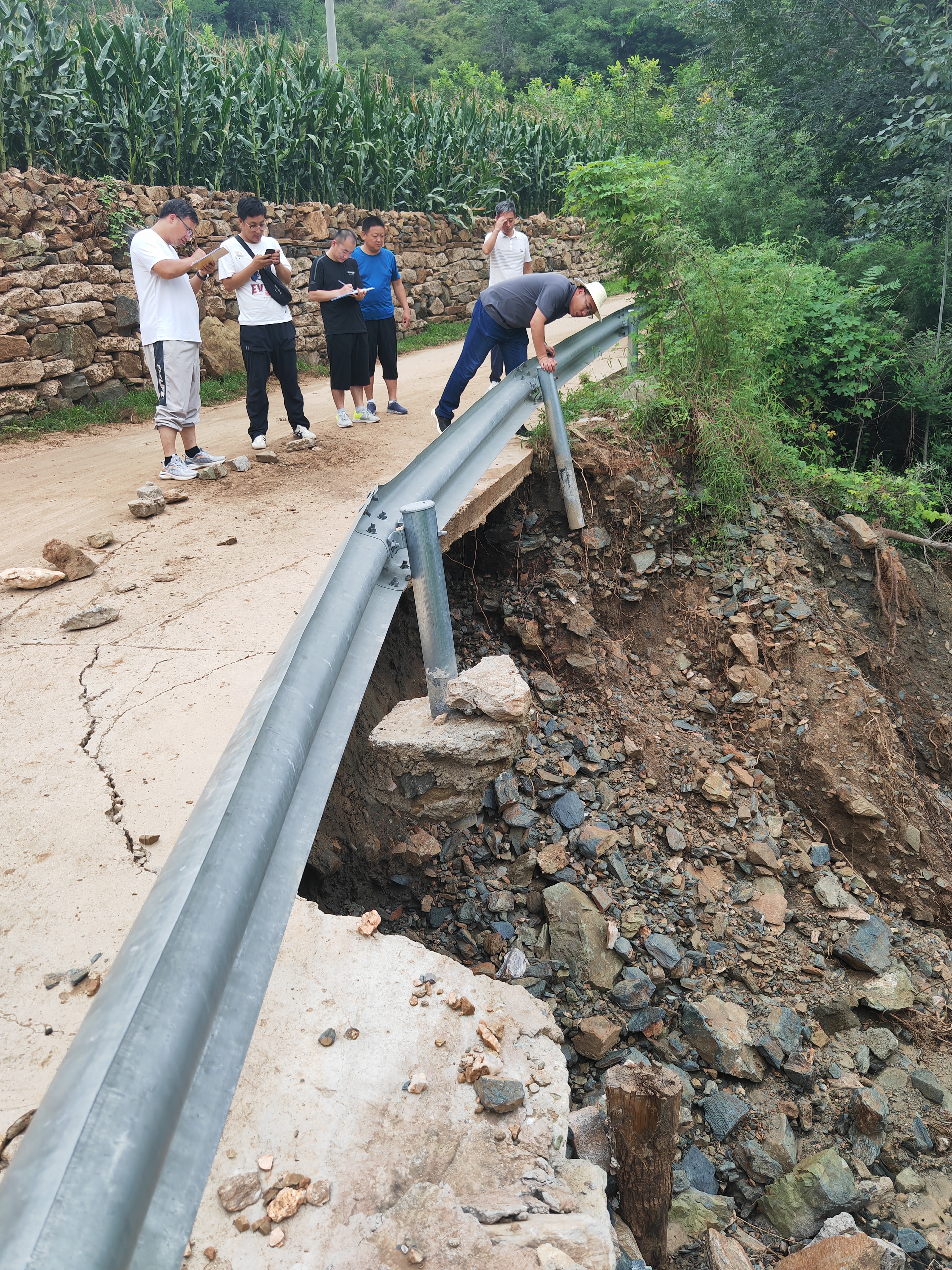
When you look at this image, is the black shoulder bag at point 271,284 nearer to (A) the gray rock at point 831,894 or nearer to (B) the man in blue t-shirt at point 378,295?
(B) the man in blue t-shirt at point 378,295

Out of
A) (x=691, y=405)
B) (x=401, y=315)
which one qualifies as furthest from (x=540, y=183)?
(x=691, y=405)

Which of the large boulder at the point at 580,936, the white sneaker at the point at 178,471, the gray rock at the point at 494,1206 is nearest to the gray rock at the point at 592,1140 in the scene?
the gray rock at the point at 494,1206

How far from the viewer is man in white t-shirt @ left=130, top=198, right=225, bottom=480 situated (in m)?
5.78

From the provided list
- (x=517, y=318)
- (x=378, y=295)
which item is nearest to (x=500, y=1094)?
(x=517, y=318)

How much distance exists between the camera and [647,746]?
475 centimetres

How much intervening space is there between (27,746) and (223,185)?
11.0 m

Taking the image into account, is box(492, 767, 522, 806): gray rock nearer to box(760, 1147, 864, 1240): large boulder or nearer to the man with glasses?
box(760, 1147, 864, 1240): large boulder

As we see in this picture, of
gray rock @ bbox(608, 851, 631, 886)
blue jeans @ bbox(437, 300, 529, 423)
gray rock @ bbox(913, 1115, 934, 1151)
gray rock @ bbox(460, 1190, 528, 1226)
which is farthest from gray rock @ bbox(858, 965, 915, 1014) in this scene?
blue jeans @ bbox(437, 300, 529, 423)

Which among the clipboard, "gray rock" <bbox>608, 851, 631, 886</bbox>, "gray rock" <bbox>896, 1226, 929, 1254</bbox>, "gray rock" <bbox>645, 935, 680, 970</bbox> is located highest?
the clipboard

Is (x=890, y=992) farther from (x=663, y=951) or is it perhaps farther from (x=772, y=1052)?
(x=663, y=951)

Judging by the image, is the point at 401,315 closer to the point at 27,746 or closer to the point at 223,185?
the point at 223,185

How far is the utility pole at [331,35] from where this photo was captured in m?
15.5

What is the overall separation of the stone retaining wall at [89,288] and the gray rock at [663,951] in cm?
570

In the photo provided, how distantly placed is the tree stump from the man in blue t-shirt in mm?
7006
